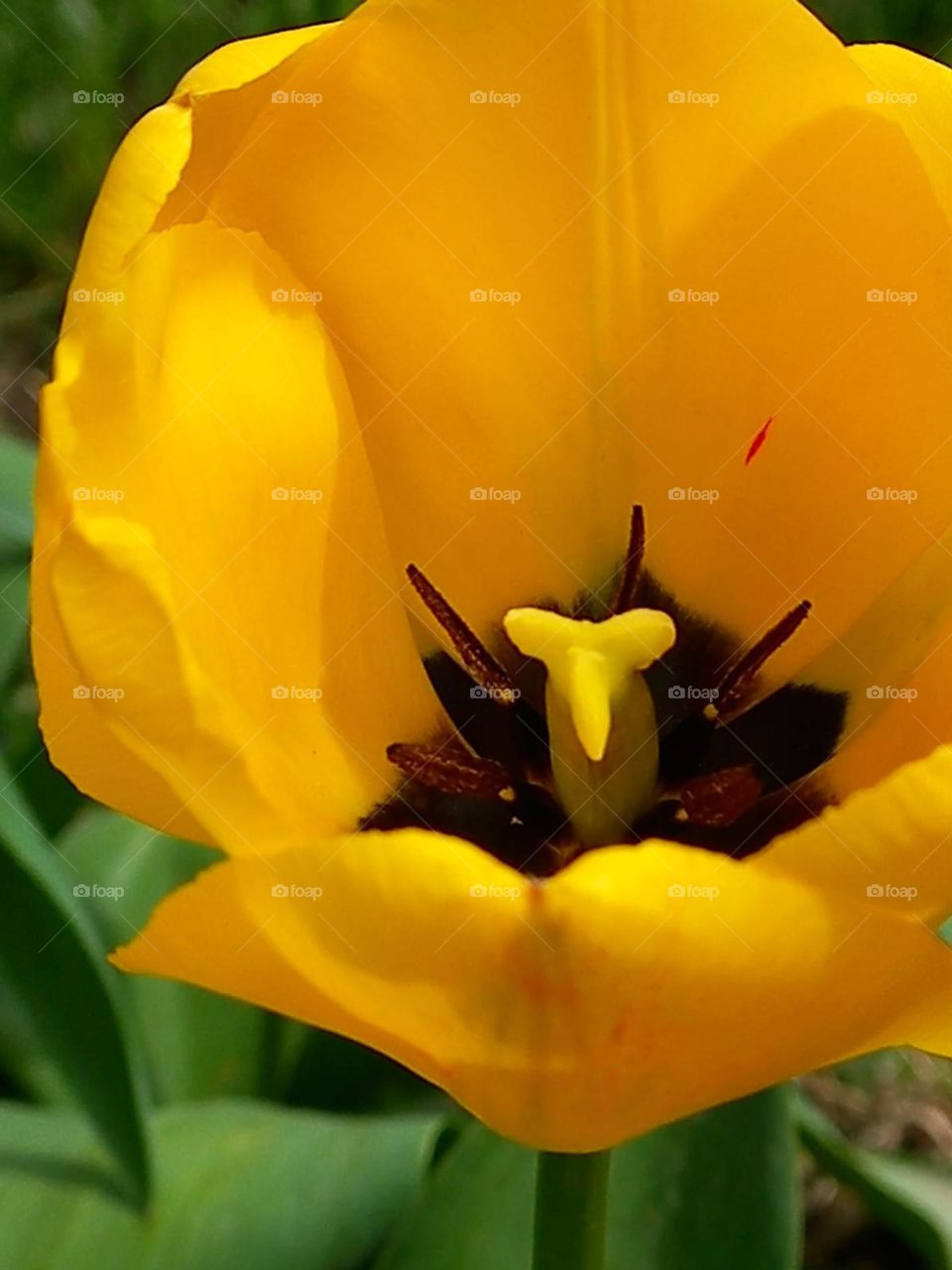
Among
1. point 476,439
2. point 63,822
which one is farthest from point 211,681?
point 63,822

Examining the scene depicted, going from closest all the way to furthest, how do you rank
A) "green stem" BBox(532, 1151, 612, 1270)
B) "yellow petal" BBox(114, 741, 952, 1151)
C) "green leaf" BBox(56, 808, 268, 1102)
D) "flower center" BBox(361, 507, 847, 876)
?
"yellow petal" BBox(114, 741, 952, 1151) → "green stem" BBox(532, 1151, 612, 1270) → "flower center" BBox(361, 507, 847, 876) → "green leaf" BBox(56, 808, 268, 1102)

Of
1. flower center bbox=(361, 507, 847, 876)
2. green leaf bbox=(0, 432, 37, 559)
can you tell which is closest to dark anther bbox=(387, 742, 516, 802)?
flower center bbox=(361, 507, 847, 876)

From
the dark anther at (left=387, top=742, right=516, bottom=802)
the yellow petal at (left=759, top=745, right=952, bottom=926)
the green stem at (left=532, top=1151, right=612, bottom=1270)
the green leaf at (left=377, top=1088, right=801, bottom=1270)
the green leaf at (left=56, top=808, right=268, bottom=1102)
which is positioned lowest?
the green leaf at (left=56, top=808, right=268, bottom=1102)

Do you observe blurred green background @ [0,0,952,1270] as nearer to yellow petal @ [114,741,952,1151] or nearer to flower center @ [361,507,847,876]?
flower center @ [361,507,847,876]

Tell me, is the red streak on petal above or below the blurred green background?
above

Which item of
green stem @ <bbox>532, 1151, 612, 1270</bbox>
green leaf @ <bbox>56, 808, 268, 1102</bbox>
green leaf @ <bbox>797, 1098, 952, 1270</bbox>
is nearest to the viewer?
green stem @ <bbox>532, 1151, 612, 1270</bbox>

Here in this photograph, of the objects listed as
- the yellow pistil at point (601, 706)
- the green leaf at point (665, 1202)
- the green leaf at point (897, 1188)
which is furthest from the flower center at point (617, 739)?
the green leaf at point (897, 1188)

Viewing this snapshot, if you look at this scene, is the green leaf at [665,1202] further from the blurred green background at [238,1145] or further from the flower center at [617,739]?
the flower center at [617,739]

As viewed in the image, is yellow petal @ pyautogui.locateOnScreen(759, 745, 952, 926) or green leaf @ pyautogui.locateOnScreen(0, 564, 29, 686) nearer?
yellow petal @ pyautogui.locateOnScreen(759, 745, 952, 926)
